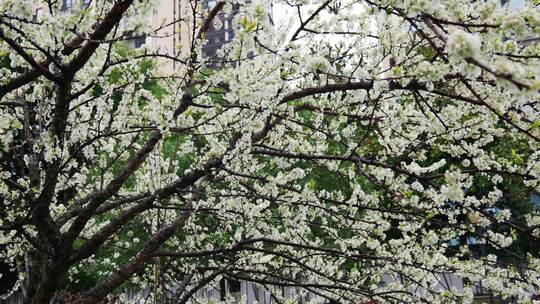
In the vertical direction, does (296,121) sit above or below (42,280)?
above

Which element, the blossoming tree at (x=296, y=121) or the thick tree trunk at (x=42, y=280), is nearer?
the blossoming tree at (x=296, y=121)

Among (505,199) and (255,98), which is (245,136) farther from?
(505,199)

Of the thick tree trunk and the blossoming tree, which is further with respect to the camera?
the thick tree trunk

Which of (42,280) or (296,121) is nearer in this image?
(296,121)

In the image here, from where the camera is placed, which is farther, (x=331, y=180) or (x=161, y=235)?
(x=331, y=180)

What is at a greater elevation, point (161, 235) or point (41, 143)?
point (41, 143)

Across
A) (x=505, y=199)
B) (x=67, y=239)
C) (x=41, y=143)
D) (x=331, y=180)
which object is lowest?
(x=67, y=239)

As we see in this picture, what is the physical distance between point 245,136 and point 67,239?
1962 mm

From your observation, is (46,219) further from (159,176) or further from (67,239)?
(159,176)

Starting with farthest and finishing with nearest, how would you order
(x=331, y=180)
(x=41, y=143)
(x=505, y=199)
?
(x=505, y=199) < (x=331, y=180) < (x=41, y=143)

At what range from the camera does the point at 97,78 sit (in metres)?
4.41

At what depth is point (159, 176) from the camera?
6441mm

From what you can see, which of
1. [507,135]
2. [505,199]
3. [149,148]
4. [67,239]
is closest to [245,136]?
[149,148]

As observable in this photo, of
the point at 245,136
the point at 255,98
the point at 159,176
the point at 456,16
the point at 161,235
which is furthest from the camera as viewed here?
the point at 159,176
